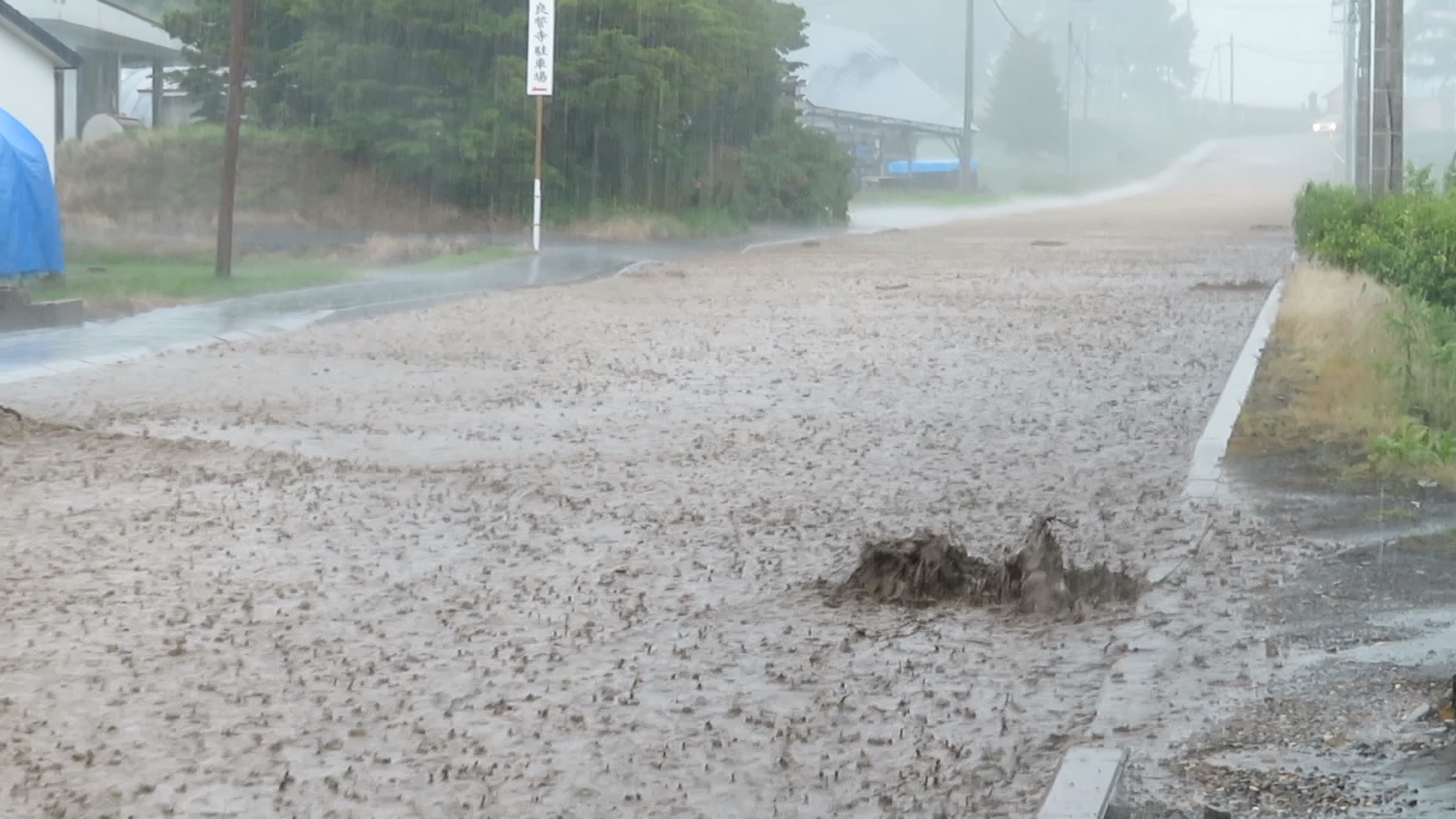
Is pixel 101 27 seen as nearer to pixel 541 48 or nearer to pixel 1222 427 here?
pixel 541 48

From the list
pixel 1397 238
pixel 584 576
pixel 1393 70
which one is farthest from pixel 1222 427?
pixel 1393 70

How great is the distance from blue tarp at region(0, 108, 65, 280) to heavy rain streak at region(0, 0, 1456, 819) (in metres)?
0.06

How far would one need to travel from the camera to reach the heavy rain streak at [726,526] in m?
5.58

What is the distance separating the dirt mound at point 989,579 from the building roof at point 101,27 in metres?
39.8

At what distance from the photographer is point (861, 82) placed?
8362 centimetres

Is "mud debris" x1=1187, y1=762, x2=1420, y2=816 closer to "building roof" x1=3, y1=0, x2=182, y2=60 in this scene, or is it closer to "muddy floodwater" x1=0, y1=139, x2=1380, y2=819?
"muddy floodwater" x1=0, y1=139, x2=1380, y2=819

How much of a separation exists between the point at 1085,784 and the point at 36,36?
83.7 feet

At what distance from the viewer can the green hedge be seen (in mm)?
17812

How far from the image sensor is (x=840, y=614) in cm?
746

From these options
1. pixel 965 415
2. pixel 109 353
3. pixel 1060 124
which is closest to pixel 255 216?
pixel 109 353

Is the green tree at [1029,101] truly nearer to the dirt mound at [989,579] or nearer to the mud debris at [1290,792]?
the dirt mound at [989,579]

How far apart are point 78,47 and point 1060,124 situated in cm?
6513

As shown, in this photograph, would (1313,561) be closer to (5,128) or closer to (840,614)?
(840,614)

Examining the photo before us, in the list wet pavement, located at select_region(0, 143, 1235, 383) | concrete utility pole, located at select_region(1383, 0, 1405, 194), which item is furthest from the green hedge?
wet pavement, located at select_region(0, 143, 1235, 383)
